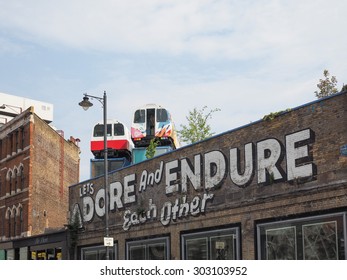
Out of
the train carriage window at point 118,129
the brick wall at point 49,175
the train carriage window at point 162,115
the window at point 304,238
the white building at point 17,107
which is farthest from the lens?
the white building at point 17,107

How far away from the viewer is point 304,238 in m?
19.9

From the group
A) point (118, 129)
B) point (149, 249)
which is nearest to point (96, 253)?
point (149, 249)

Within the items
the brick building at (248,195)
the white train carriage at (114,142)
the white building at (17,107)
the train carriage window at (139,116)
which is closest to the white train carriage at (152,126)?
the train carriage window at (139,116)

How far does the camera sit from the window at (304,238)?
61.3ft

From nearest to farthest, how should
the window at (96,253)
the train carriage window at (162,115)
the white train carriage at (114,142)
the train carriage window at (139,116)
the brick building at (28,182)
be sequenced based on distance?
the window at (96,253) → the train carriage window at (162,115) → the train carriage window at (139,116) → the white train carriage at (114,142) → the brick building at (28,182)

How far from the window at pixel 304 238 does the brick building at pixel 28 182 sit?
25607mm

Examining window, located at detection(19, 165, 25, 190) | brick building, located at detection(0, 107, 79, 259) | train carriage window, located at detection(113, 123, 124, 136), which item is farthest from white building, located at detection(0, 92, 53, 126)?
train carriage window, located at detection(113, 123, 124, 136)

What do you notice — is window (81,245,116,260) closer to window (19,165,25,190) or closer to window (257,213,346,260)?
window (257,213,346,260)

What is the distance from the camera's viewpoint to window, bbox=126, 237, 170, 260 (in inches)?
1059

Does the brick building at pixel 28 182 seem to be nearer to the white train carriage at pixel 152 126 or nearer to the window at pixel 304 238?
the white train carriage at pixel 152 126

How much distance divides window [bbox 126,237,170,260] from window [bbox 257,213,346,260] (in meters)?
6.35

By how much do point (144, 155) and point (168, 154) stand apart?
45.1 ft

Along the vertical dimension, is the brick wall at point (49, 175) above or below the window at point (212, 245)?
above

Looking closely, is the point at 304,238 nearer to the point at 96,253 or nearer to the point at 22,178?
the point at 96,253
